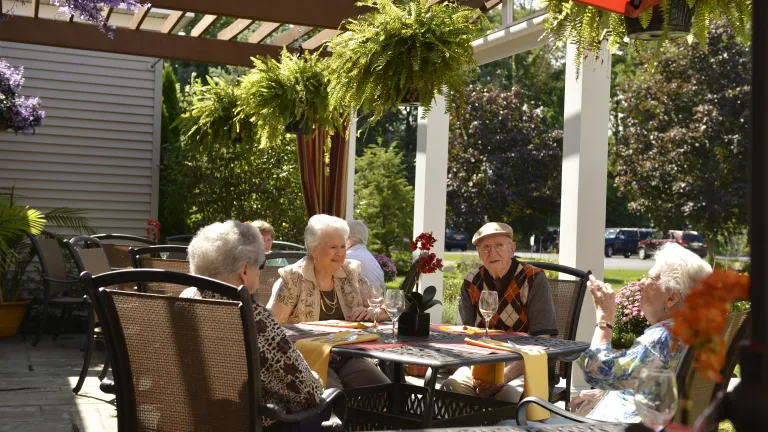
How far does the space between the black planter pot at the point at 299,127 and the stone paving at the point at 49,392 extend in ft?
7.44

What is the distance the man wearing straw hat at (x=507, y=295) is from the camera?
4.16 m

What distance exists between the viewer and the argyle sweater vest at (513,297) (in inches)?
168

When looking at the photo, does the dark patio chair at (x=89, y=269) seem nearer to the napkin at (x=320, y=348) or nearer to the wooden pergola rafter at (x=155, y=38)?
the wooden pergola rafter at (x=155, y=38)

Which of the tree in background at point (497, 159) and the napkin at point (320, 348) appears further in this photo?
the tree in background at point (497, 159)

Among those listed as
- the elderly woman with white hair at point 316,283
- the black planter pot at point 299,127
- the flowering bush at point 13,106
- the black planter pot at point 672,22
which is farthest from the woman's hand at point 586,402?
the flowering bush at point 13,106

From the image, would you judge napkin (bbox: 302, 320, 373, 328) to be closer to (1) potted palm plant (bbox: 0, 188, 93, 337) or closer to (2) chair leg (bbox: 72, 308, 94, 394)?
(2) chair leg (bbox: 72, 308, 94, 394)

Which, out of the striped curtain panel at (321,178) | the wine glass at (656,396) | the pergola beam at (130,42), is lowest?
the wine glass at (656,396)

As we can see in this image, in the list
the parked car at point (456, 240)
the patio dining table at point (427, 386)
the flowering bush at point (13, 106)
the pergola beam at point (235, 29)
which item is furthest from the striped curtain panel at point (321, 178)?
the parked car at point (456, 240)

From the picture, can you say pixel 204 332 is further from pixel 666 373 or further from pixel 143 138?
pixel 143 138

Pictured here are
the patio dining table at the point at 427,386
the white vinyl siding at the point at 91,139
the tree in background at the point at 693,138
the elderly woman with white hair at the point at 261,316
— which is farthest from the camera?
the tree in background at the point at 693,138

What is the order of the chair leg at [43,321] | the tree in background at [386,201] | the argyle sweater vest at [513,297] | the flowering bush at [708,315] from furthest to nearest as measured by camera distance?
the tree in background at [386,201], the chair leg at [43,321], the argyle sweater vest at [513,297], the flowering bush at [708,315]

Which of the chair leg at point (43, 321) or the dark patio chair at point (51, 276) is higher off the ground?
the dark patio chair at point (51, 276)

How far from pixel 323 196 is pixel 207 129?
120 cm

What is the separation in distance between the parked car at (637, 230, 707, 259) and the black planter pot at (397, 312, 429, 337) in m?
19.1
